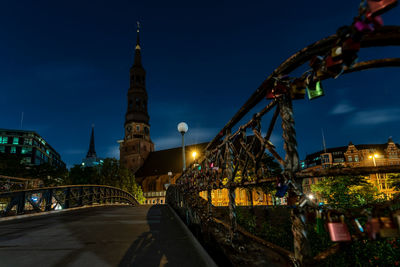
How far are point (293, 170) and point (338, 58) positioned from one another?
847 millimetres

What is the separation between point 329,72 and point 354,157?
75.3 meters

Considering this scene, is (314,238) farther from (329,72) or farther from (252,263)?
(329,72)

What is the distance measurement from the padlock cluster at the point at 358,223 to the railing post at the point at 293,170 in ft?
0.39

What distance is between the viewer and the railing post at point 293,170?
163cm

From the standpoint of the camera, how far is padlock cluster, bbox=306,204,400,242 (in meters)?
1.08

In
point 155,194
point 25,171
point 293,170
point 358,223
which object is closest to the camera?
point 358,223

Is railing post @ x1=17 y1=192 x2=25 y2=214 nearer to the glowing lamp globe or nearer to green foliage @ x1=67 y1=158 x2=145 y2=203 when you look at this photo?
the glowing lamp globe

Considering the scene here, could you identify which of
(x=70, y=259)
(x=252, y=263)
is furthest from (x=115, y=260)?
(x=252, y=263)

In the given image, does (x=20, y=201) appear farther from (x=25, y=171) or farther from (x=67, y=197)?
(x=25, y=171)

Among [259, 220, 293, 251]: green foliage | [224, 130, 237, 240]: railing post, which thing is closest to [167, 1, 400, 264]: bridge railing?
[224, 130, 237, 240]: railing post

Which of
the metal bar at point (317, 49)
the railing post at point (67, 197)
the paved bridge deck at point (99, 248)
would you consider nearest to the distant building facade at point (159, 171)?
the railing post at point (67, 197)

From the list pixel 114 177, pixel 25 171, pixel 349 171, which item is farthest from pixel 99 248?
pixel 114 177

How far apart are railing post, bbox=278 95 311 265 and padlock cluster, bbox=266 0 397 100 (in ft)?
0.43

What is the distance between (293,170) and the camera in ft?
5.65
